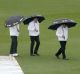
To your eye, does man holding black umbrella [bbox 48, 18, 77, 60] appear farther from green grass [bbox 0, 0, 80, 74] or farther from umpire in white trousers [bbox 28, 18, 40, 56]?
umpire in white trousers [bbox 28, 18, 40, 56]

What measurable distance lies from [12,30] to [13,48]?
736 mm

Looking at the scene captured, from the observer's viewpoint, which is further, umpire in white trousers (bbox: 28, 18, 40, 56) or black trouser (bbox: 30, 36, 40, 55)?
black trouser (bbox: 30, 36, 40, 55)

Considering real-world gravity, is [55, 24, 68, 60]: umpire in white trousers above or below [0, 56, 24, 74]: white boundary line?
above

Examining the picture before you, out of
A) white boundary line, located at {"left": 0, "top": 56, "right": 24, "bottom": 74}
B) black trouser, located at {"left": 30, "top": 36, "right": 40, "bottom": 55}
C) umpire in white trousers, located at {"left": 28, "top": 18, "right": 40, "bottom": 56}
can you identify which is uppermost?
umpire in white trousers, located at {"left": 28, "top": 18, "right": 40, "bottom": 56}

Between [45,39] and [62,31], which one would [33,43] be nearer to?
[62,31]

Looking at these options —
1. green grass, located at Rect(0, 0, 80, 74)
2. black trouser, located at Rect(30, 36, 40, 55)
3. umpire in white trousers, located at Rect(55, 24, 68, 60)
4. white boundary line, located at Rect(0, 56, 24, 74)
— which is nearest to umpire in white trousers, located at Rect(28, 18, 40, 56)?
black trouser, located at Rect(30, 36, 40, 55)

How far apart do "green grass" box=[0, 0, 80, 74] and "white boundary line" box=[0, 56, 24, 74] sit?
226 millimetres

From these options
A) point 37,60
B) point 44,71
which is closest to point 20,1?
point 37,60

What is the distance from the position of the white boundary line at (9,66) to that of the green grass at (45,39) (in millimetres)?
226

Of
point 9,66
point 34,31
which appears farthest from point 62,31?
point 9,66

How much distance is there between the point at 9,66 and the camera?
17.0 m

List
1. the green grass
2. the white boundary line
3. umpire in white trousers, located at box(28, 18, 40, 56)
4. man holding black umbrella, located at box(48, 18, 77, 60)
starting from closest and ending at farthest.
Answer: the white boundary line < the green grass < man holding black umbrella, located at box(48, 18, 77, 60) < umpire in white trousers, located at box(28, 18, 40, 56)

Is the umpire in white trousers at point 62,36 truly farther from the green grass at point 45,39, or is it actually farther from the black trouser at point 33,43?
the black trouser at point 33,43

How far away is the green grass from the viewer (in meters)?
16.9
